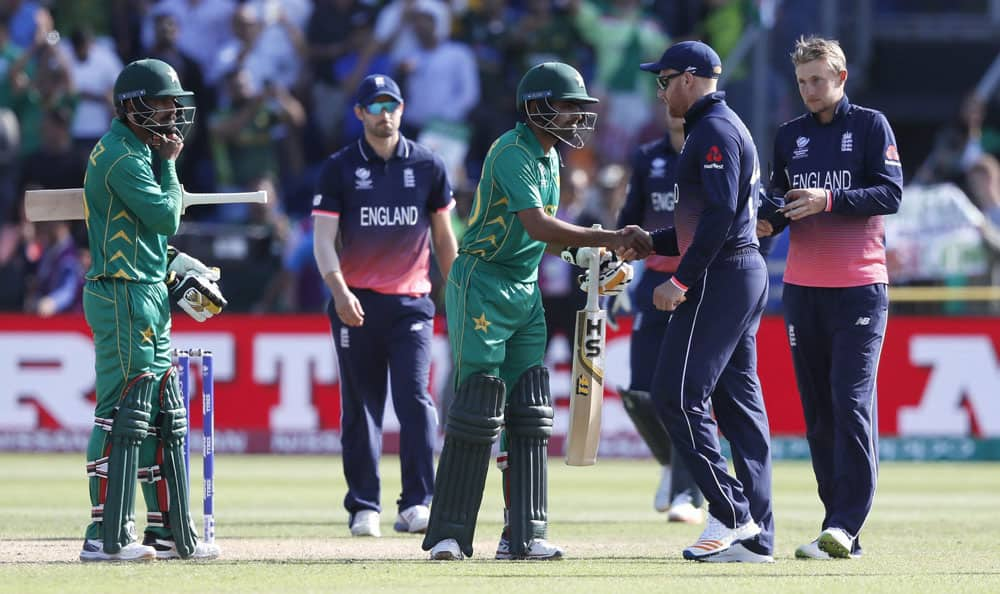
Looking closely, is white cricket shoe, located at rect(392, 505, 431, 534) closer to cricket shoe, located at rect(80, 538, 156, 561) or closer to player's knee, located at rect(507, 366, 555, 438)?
player's knee, located at rect(507, 366, 555, 438)

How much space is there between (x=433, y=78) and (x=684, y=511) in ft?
28.5

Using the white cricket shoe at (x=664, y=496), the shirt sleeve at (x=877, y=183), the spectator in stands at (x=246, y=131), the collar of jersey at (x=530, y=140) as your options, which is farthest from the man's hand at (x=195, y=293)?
the spectator in stands at (x=246, y=131)

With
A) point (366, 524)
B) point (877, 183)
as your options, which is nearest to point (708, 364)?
point (877, 183)

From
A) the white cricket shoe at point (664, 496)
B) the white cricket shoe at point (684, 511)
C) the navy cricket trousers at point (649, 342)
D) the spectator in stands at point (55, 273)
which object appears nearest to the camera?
the navy cricket trousers at point (649, 342)

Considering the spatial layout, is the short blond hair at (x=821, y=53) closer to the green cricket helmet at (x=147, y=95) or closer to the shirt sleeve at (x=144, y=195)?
the green cricket helmet at (x=147, y=95)

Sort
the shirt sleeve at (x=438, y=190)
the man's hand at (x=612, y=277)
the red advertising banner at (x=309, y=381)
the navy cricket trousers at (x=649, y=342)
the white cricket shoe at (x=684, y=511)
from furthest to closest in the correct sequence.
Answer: the red advertising banner at (x=309, y=381)
the white cricket shoe at (x=684, y=511)
the navy cricket trousers at (x=649, y=342)
the shirt sleeve at (x=438, y=190)
the man's hand at (x=612, y=277)

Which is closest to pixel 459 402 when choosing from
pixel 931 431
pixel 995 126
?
pixel 931 431

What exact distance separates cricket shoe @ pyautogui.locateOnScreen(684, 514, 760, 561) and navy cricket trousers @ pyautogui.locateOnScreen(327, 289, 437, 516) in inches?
92.7

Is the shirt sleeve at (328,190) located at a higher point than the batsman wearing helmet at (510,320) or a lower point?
higher

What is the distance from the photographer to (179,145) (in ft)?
26.7

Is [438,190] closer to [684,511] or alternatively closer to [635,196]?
[635,196]

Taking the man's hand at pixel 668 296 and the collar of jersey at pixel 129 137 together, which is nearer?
the man's hand at pixel 668 296

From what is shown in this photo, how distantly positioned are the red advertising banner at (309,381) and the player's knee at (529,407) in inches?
311

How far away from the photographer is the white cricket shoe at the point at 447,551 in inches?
320
